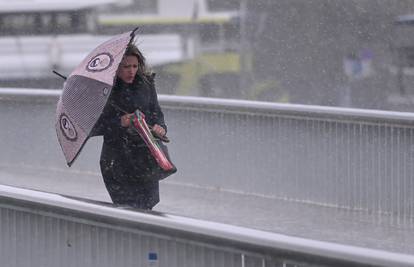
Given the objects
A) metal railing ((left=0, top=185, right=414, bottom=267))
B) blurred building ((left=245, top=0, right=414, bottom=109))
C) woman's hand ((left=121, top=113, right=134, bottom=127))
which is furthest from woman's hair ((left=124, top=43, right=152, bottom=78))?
blurred building ((left=245, top=0, right=414, bottom=109))

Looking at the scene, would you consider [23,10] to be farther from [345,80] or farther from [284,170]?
[284,170]

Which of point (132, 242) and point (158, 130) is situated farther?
point (158, 130)

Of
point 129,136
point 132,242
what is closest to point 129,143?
point 129,136

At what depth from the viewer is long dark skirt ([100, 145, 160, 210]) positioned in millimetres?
7461

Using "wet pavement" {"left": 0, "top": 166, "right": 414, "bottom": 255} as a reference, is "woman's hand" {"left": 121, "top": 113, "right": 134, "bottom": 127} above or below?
above

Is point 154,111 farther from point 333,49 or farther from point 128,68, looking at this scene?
point 333,49

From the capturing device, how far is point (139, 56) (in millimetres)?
7355

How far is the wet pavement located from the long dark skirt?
2.11 m

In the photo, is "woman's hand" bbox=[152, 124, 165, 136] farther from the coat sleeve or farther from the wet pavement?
the wet pavement

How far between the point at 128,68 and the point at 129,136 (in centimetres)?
43

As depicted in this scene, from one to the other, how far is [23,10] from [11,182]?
18.5 m

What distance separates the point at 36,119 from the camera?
13.1 metres

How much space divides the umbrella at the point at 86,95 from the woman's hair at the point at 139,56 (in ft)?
0.28

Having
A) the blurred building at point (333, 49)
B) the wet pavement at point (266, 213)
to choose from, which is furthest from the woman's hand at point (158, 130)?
the blurred building at point (333, 49)
